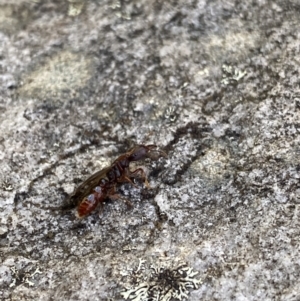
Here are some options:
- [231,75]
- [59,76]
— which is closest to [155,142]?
[231,75]

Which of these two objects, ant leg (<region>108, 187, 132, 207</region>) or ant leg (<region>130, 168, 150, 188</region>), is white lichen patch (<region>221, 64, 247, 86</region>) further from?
ant leg (<region>108, 187, 132, 207</region>)

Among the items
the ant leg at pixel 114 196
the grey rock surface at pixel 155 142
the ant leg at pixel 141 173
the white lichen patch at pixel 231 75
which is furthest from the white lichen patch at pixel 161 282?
the white lichen patch at pixel 231 75

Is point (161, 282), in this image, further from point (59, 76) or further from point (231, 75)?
point (59, 76)

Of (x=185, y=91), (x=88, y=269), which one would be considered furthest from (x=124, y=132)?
(x=88, y=269)

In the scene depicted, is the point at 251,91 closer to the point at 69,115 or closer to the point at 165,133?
the point at 165,133

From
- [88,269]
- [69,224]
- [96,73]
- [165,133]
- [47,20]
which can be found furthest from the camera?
[47,20]

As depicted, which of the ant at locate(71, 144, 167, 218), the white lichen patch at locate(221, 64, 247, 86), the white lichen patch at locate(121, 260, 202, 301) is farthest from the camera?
the white lichen patch at locate(221, 64, 247, 86)

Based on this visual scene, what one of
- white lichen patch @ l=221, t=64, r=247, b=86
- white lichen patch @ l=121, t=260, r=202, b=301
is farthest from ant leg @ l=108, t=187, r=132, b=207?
white lichen patch @ l=221, t=64, r=247, b=86
